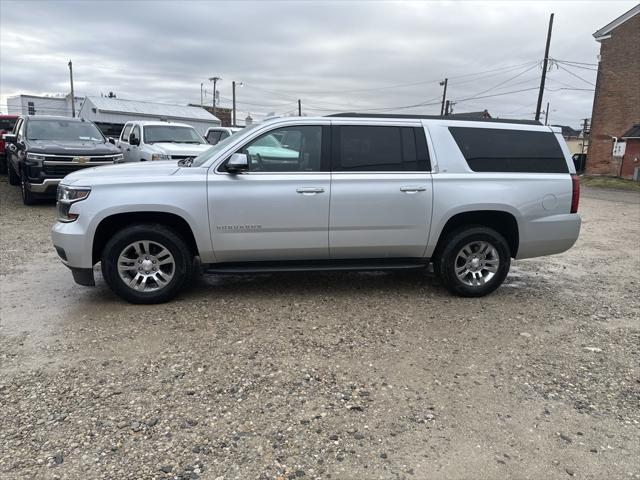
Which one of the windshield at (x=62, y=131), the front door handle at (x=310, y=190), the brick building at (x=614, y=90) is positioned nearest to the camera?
the front door handle at (x=310, y=190)

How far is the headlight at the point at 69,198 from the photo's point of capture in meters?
4.65

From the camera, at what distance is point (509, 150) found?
5324 mm

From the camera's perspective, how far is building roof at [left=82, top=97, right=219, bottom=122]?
44.6 meters

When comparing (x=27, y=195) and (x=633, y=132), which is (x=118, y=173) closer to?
(x=27, y=195)

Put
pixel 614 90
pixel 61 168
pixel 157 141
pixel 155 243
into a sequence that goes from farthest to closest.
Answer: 1. pixel 614 90
2. pixel 157 141
3. pixel 61 168
4. pixel 155 243

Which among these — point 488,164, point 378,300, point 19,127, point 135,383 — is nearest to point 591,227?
point 488,164

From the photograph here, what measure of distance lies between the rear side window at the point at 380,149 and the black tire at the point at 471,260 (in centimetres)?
84

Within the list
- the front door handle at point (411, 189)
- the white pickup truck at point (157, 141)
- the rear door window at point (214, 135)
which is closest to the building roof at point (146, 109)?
the rear door window at point (214, 135)

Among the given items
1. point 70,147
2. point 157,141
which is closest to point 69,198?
point 70,147

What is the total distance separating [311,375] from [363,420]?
0.64m

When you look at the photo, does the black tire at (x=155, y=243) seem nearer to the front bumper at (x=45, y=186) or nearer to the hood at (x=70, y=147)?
the front bumper at (x=45, y=186)

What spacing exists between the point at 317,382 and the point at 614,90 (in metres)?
30.4

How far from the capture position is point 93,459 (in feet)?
8.71

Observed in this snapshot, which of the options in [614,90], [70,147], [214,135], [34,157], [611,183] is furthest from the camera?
[614,90]
